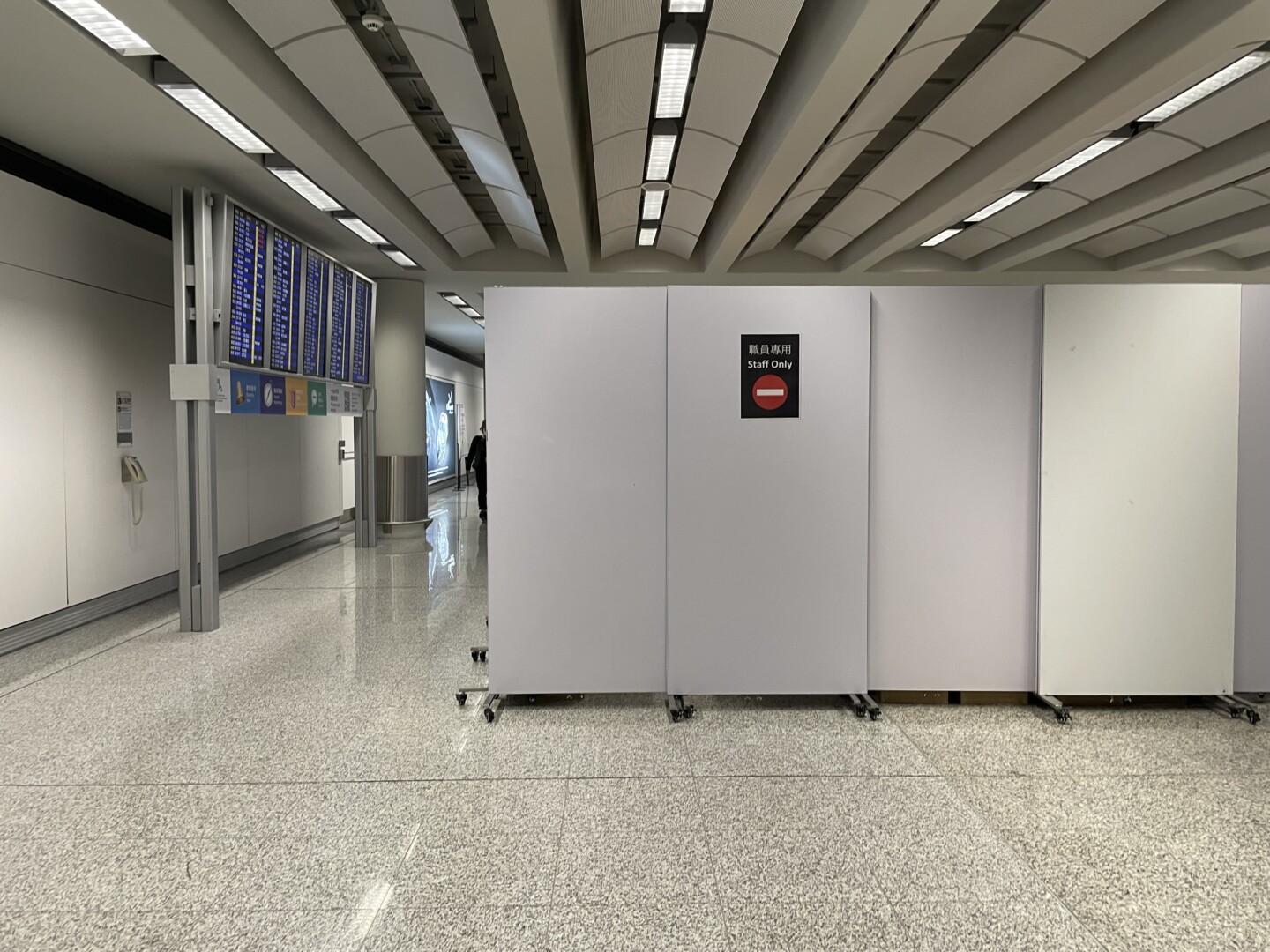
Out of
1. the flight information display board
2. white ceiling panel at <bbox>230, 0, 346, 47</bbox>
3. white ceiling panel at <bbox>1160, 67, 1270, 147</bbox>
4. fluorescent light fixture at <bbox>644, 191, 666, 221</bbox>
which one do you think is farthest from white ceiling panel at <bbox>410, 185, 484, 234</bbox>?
white ceiling panel at <bbox>1160, 67, 1270, 147</bbox>

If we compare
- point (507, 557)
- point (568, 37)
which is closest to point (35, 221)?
point (568, 37)

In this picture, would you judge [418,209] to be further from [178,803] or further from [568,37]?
[178,803]

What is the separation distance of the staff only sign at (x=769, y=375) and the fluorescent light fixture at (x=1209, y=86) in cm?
397

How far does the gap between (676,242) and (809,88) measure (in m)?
4.95

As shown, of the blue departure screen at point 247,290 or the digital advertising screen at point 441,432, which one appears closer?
the blue departure screen at point 247,290

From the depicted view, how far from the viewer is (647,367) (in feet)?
12.5

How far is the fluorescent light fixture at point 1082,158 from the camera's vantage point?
618cm

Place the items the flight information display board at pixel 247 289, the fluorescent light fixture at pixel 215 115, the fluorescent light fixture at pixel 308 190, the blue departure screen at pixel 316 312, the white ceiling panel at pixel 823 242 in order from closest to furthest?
1. the fluorescent light fixture at pixel 215 115
2. the flight information display board at pixel 247 289
3. the fluorescent light fixture at pixel 308 190
4. the blue departure screen at pixel 316 312
5. the white ceiling panel at pixel 823 242

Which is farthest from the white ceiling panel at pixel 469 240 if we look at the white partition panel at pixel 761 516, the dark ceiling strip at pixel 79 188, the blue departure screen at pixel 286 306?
the white partition panel at pixel 761 516

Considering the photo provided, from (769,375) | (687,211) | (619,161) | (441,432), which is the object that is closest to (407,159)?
(619,161)

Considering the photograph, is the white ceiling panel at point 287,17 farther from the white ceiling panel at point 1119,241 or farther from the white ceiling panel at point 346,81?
the white ceiling panel at point 1119,241

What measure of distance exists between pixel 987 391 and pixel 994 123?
3.25m

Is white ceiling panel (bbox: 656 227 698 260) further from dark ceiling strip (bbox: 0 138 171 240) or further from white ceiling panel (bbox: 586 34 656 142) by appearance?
dark ceiling strip (bbox: 0 138 171 240)

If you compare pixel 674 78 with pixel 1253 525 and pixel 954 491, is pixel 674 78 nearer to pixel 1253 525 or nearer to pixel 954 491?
pixel 954 491
